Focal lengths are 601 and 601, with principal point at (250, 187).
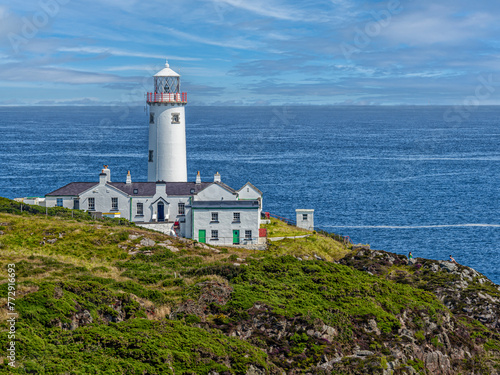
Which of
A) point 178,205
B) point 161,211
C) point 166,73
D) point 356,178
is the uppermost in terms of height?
point 166,73

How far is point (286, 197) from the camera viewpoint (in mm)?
85750

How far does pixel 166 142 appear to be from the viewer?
183 feet

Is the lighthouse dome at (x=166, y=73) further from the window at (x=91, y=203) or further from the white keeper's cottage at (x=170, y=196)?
the window at (x=91, y=203)

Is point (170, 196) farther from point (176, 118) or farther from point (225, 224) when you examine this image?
point (176, 118)

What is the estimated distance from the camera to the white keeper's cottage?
47.0m

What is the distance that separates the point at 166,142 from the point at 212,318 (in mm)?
33366

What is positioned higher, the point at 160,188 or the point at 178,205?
the point at 160,188

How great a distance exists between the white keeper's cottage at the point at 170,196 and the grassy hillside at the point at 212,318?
419 inches

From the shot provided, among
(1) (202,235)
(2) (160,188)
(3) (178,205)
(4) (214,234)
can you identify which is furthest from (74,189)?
(4) (214,234)

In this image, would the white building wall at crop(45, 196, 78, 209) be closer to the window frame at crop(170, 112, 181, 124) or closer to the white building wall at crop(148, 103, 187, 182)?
the white building wall at crop(148, 103, 187, 182)

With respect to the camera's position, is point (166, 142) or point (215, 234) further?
point (166, 142)

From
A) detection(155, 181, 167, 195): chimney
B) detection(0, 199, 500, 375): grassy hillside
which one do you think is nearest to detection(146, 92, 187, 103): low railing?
detection(155, 181, 167, 195): chimney

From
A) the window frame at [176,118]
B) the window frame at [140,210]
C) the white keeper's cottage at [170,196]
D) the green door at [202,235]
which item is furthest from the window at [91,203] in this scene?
the window frame at [176,118]

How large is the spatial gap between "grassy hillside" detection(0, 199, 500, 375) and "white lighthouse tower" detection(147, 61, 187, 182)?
789 inches
